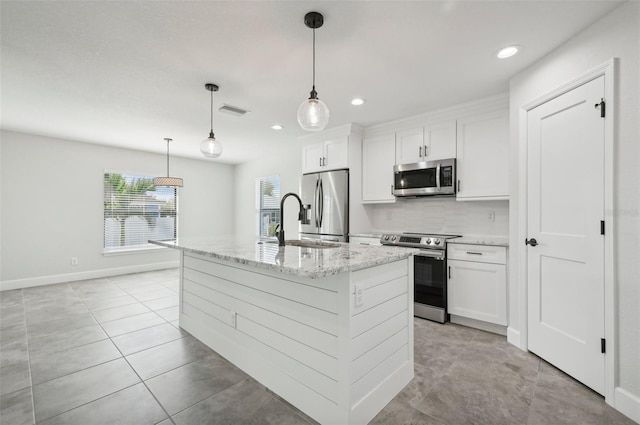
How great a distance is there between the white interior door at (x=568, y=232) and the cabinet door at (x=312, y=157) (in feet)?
8.81

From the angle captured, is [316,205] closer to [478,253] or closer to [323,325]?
[478,253]

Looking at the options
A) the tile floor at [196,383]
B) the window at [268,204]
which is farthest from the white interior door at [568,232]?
the window at [268,204]

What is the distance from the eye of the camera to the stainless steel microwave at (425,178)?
3.41 meters

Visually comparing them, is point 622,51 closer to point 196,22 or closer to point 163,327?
point 196,22

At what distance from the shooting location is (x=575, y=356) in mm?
2072

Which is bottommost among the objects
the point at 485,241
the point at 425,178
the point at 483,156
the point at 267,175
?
the point at 485,241

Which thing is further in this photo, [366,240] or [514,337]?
[366,240]

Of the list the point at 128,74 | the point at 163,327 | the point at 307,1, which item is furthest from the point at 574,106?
the point at 163,327

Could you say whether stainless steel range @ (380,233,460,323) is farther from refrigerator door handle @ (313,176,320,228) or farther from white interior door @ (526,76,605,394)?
refrigerator door handle @ (313,176,320,228)

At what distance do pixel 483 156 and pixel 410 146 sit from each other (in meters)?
0.89

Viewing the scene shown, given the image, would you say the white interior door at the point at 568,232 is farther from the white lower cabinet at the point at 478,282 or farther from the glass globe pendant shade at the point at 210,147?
the glass globe pendant shade at the point at 210,147

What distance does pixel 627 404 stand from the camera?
170 cm

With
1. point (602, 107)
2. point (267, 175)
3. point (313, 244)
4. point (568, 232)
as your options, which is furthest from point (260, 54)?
point (267, 175)

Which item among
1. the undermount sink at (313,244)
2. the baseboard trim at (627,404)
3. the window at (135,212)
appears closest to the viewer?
the baseboard trim at (627,404)
